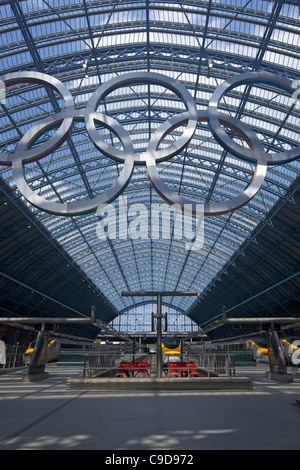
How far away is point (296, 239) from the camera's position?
112 ft

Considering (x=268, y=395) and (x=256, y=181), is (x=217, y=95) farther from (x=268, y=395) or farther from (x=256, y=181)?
(x=268, y=395)

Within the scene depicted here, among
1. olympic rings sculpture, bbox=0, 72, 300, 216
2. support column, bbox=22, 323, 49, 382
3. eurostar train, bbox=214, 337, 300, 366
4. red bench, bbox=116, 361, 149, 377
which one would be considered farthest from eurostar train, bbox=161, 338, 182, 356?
olympic rings sculpture, bbox=0, 72, 300, 216

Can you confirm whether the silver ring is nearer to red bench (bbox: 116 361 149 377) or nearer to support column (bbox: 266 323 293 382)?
red bench (bbox: 116 361 149 377)

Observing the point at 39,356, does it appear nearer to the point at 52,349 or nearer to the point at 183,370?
the point at 183,370

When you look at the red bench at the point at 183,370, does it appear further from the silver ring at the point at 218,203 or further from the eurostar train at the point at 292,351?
the eurostar train at the point at 292,351

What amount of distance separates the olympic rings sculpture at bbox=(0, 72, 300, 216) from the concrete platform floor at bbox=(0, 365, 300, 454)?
5830 millimetres

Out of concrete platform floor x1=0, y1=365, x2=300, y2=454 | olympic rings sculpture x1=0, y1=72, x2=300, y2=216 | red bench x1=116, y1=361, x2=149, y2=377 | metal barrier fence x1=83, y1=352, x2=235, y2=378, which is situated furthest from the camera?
red bench x1=116, y1=361, x2=149, y2=377

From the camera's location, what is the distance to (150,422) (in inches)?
325

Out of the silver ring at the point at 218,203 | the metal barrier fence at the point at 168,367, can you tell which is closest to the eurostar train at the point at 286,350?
the metal barrier fence at the point at 168,367

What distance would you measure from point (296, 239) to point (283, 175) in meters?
8.12

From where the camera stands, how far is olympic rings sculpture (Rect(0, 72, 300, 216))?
10789mm

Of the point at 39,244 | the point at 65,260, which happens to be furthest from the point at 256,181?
the point at 65,260

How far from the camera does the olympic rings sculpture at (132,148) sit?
35.4 ft

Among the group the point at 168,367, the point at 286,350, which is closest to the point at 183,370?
the point at 168,367
